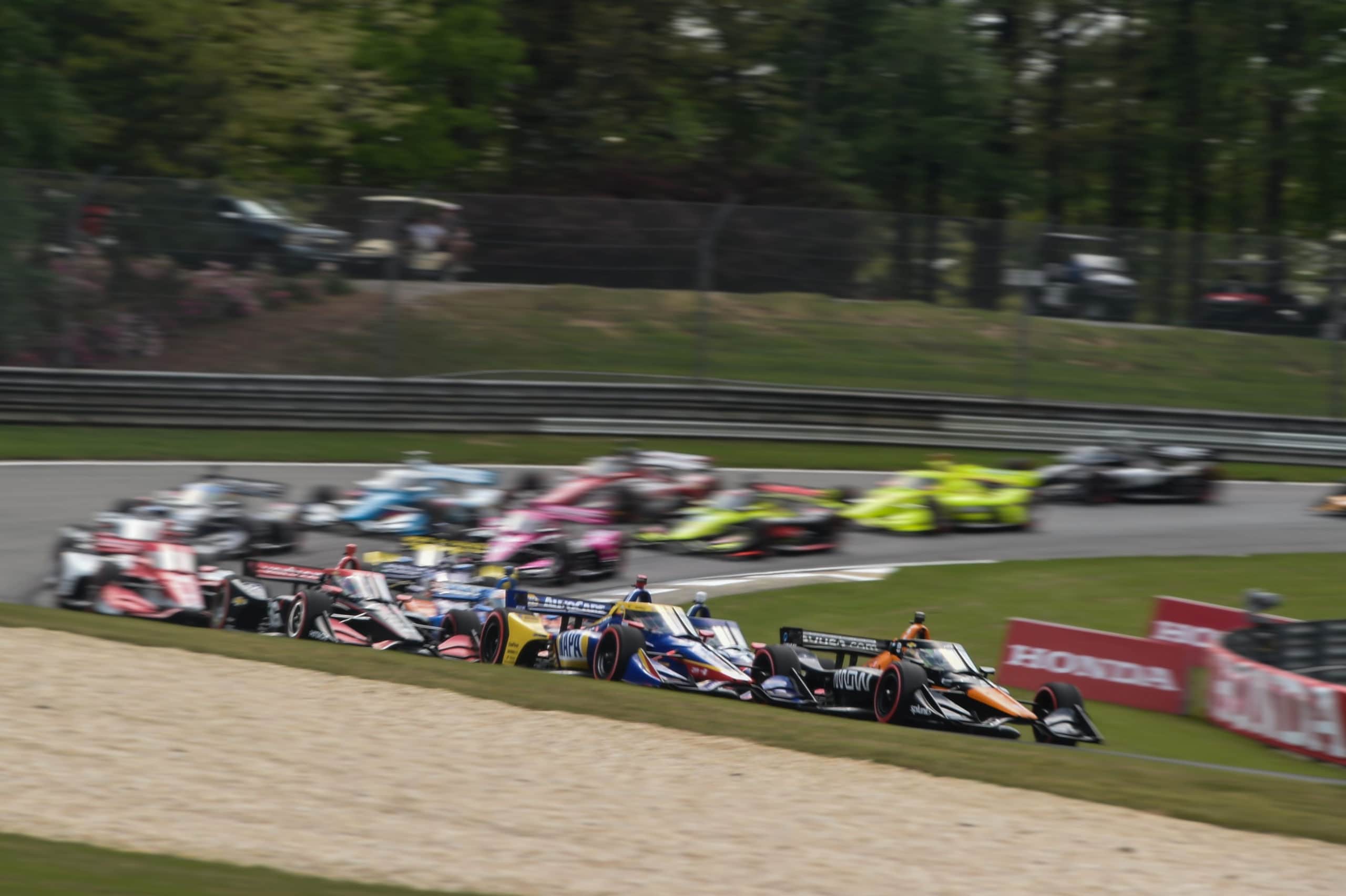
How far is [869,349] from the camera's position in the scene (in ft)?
78.0

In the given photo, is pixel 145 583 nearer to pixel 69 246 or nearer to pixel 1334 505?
pixel 69 246

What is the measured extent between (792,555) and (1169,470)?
21.6 ft

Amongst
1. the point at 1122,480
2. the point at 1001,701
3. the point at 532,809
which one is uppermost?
the point at 1122,480

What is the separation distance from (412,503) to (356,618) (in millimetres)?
4860

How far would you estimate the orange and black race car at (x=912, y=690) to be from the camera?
31.2 ft

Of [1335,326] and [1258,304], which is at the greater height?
[1258,304]

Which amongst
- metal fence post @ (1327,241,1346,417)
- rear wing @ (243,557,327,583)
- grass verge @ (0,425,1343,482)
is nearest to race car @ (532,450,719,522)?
grass verge @ (0,425,1343,482)

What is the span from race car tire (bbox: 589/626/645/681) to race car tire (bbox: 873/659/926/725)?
5.72 feet

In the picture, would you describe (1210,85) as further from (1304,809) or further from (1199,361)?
(1304,809)

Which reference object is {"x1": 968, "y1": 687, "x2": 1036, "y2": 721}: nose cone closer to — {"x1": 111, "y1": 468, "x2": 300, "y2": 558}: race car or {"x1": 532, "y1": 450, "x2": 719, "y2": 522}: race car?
{"x1": 532, "y1": 450, "x2": 719, "y2": 522}: race car

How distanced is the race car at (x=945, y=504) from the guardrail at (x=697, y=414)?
4.95 meters

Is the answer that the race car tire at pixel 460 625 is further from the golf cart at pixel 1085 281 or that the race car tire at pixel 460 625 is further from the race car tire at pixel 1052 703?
the golf cart at pixel 1085 281

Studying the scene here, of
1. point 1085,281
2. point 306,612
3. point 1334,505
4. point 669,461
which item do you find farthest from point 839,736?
point 1085,281

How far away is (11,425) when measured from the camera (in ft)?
68.3
